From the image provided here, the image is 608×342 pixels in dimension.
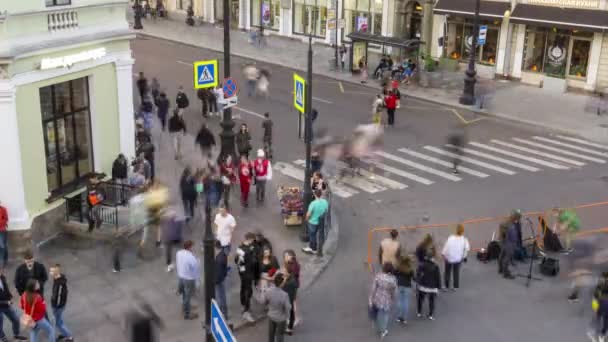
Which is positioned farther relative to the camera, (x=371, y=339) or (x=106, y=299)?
(x=106, y=299)

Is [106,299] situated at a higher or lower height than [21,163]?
lower

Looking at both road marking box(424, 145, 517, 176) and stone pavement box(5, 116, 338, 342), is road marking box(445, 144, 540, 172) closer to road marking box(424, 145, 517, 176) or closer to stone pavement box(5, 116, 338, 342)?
road marking box(424, 145, 517, 176)

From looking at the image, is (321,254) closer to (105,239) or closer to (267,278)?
(267,278)

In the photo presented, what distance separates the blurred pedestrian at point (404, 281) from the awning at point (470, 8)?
83.1ft

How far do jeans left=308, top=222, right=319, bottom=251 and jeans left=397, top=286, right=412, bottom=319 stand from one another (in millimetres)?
3341

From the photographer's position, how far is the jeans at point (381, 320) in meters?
13.5

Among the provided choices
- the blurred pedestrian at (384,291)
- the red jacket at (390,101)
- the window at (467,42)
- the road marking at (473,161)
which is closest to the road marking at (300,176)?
the road marking at (473,161)

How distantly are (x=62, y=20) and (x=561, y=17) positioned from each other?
973 inches

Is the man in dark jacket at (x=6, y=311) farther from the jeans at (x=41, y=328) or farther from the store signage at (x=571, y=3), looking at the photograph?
the store signage at (x=571, y=3)

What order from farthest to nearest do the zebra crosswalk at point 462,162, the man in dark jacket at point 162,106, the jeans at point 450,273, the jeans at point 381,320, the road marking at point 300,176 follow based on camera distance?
the man in dark jacket at point 162,106, the zebra crosswalk at point 462,162, the road marking at point 300,176, the jeans at point 450,273, the jeans at point 381,320

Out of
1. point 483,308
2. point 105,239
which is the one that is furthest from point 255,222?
point 483,308

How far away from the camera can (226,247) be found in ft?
52.7

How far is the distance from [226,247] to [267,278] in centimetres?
277

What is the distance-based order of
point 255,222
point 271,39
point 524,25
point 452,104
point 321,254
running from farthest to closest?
point 271,39
point 524,25
point 452,104
point 255,222
point 321,254
